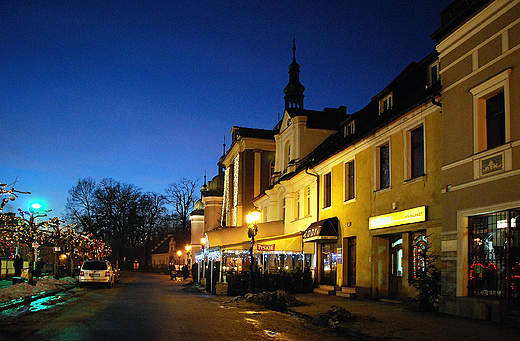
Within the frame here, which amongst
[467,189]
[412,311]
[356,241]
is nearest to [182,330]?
[412,311]

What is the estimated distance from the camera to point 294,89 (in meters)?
42.1

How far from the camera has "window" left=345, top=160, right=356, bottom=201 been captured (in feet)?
75.5

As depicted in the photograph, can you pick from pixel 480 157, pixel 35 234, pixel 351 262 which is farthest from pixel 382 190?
pixel 35 234

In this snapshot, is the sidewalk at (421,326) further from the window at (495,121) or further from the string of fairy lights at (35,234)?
the string of fairy lights at (35,234)

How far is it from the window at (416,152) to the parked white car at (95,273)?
21.1 m

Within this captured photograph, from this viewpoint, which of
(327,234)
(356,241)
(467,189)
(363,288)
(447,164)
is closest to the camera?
(467,189)

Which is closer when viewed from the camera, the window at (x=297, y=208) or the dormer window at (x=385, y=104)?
the dormer window at (x=385, y=104)

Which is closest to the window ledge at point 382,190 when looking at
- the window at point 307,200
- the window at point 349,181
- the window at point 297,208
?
the window at point 349,181

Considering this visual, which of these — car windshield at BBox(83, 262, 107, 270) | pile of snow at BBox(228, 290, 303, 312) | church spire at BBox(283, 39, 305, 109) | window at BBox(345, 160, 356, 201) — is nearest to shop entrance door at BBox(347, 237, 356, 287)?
window at BBox(345, 160, 356, 201)

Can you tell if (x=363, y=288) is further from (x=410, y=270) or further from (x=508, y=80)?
(x=508, y=80)

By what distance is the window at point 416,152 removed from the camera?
17.1 metres

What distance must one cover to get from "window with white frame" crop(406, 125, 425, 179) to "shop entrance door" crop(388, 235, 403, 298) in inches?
115

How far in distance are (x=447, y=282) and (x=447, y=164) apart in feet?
10.9

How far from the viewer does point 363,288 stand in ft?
67.2
